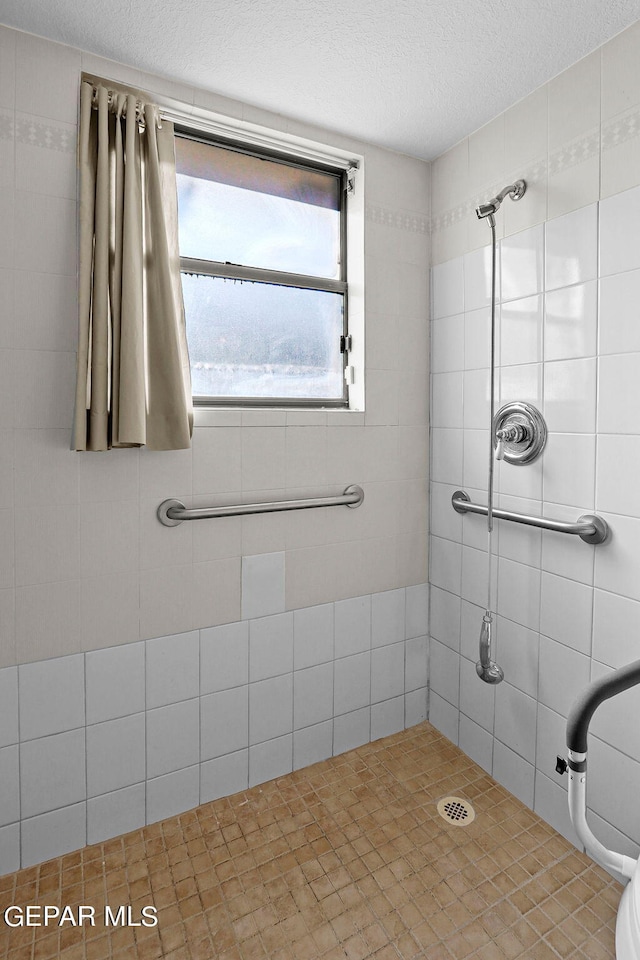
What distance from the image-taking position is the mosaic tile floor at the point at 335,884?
131 cm

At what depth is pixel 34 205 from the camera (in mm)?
1458

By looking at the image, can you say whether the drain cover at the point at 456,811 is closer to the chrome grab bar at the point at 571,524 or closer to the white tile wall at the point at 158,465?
the white tile wall at the point at 158,465

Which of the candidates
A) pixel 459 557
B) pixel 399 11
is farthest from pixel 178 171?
pixel 459 557

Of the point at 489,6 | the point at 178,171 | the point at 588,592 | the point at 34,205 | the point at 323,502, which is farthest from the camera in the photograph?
the point at 323,502

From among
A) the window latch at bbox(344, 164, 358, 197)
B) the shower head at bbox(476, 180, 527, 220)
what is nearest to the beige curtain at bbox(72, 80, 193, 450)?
the window latch at bbox(344, 164, 358, 197)

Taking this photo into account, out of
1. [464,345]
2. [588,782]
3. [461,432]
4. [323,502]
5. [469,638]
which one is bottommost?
[588,782]

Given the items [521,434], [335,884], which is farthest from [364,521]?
[335,884]

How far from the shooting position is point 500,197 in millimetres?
1684

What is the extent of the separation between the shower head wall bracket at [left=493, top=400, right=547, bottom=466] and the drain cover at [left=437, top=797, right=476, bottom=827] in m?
1.11

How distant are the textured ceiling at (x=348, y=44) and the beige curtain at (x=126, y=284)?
16 cm

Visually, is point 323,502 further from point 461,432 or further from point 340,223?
point 340,223

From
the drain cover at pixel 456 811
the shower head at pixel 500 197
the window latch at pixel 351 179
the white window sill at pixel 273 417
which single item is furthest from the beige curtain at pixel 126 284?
the drain cover at pixel 456 811

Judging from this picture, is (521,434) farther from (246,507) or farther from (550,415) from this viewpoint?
(246,507)

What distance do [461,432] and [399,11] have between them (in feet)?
3.97
